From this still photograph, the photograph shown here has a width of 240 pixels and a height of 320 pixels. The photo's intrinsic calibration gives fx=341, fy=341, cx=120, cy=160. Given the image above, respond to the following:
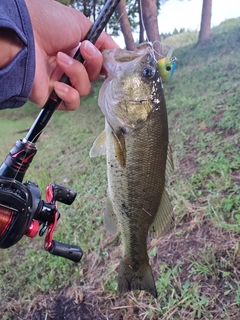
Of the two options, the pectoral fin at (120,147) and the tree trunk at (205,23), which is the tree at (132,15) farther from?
the pectoral fin at (120,147)

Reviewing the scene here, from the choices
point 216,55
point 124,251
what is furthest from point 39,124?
point 216,55

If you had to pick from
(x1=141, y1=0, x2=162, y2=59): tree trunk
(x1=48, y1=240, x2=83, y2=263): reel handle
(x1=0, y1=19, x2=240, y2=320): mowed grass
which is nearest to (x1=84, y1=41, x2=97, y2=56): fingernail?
(x1=48, y1=240, x2=83, y2=263): reel handle

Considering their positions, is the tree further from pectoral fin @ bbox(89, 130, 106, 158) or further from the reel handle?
the reel handle

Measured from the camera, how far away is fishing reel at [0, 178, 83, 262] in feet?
3.52

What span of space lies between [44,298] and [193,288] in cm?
129

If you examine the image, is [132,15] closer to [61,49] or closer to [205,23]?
[205,23]

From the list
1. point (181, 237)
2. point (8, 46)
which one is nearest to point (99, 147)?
point (8, 46)

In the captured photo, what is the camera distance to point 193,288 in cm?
211

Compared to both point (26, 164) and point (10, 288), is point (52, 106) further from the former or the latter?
point (10, 288)

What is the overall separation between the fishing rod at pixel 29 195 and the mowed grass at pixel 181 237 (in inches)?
44.9

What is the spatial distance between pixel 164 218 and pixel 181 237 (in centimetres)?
137

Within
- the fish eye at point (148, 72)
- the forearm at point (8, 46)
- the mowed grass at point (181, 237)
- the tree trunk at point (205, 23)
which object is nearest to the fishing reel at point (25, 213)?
the forearm at point (8, 46)

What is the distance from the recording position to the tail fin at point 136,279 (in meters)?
1.32

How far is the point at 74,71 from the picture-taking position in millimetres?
1117
